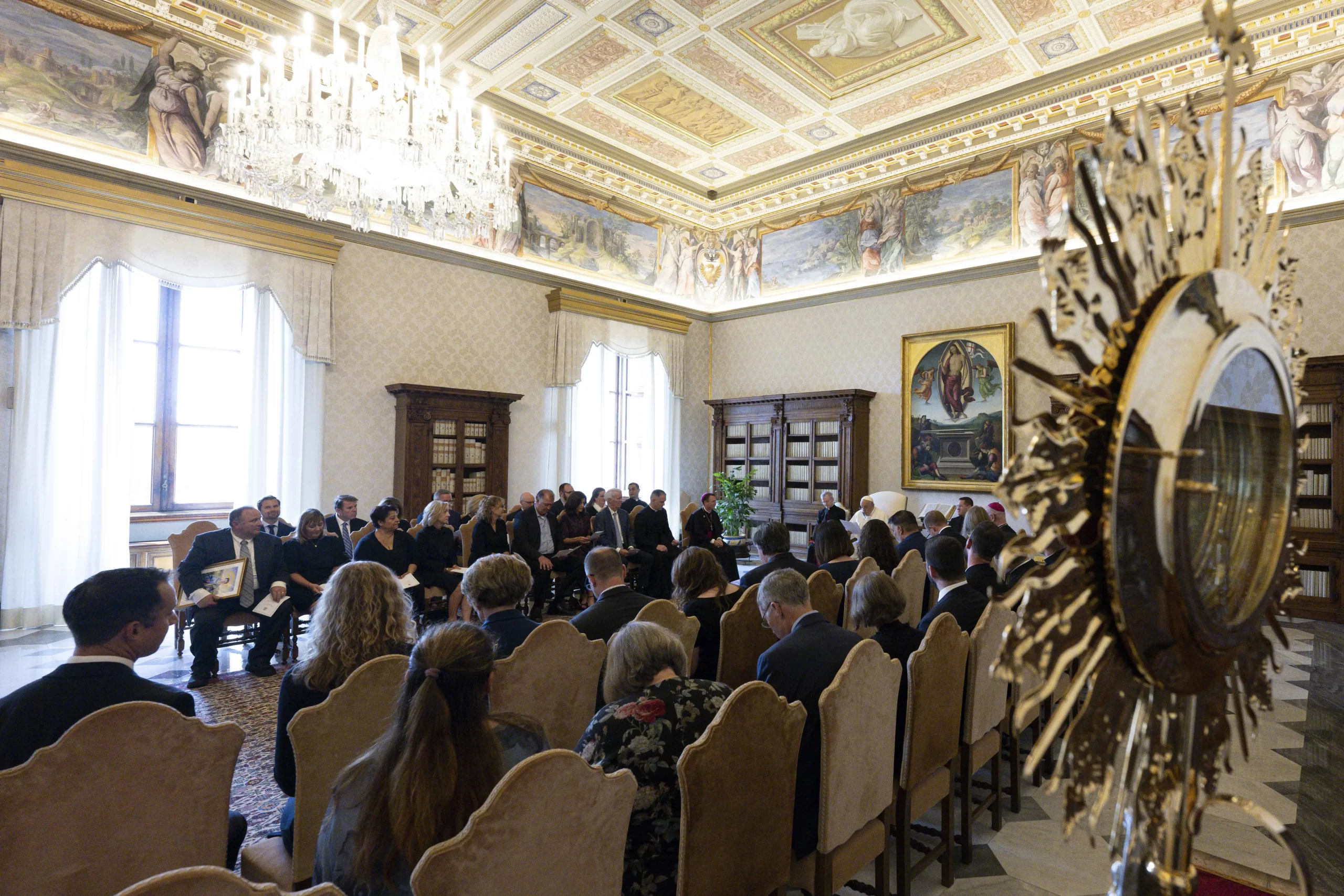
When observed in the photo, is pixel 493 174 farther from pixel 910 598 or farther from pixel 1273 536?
pixel 1273 536

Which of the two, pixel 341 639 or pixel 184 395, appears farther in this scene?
pixel 184 395

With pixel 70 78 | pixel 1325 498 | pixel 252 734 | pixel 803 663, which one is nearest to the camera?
pixel 803 663

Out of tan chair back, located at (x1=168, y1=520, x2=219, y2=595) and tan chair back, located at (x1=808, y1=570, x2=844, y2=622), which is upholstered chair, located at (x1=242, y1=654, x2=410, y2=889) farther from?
tan chair back, located at (x1=168, y1=520, x2=219, y2=595)

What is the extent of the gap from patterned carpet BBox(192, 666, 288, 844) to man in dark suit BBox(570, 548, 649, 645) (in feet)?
4.96

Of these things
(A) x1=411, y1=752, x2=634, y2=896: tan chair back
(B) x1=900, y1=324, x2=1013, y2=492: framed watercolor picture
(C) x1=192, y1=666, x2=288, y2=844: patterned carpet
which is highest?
(B) x1=900, y1=324, x2=1013, y2=492: framed watercolor picture

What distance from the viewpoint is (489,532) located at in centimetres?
738

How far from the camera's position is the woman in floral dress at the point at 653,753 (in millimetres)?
1906

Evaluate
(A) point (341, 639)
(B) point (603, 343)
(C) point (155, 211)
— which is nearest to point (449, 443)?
(B) point (603, 343)

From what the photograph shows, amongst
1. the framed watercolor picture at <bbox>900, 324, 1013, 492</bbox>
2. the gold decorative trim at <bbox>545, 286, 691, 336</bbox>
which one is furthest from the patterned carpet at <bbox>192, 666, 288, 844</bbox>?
the framed watercolor picture at <bbox>900, 324, 1013, 492</bbox>

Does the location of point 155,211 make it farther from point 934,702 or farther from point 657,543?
point 934,702

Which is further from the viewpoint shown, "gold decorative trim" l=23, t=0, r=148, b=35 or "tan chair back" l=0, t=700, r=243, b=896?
"gold decorative trim" l=23, t=0, r=148, b=35

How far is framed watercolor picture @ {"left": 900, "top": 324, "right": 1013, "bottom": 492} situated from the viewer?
390 inches

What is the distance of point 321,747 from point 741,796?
4.00 ft

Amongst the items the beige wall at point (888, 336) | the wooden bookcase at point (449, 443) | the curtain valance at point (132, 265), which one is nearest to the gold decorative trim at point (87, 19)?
the curtain valance at point (132, 265)
